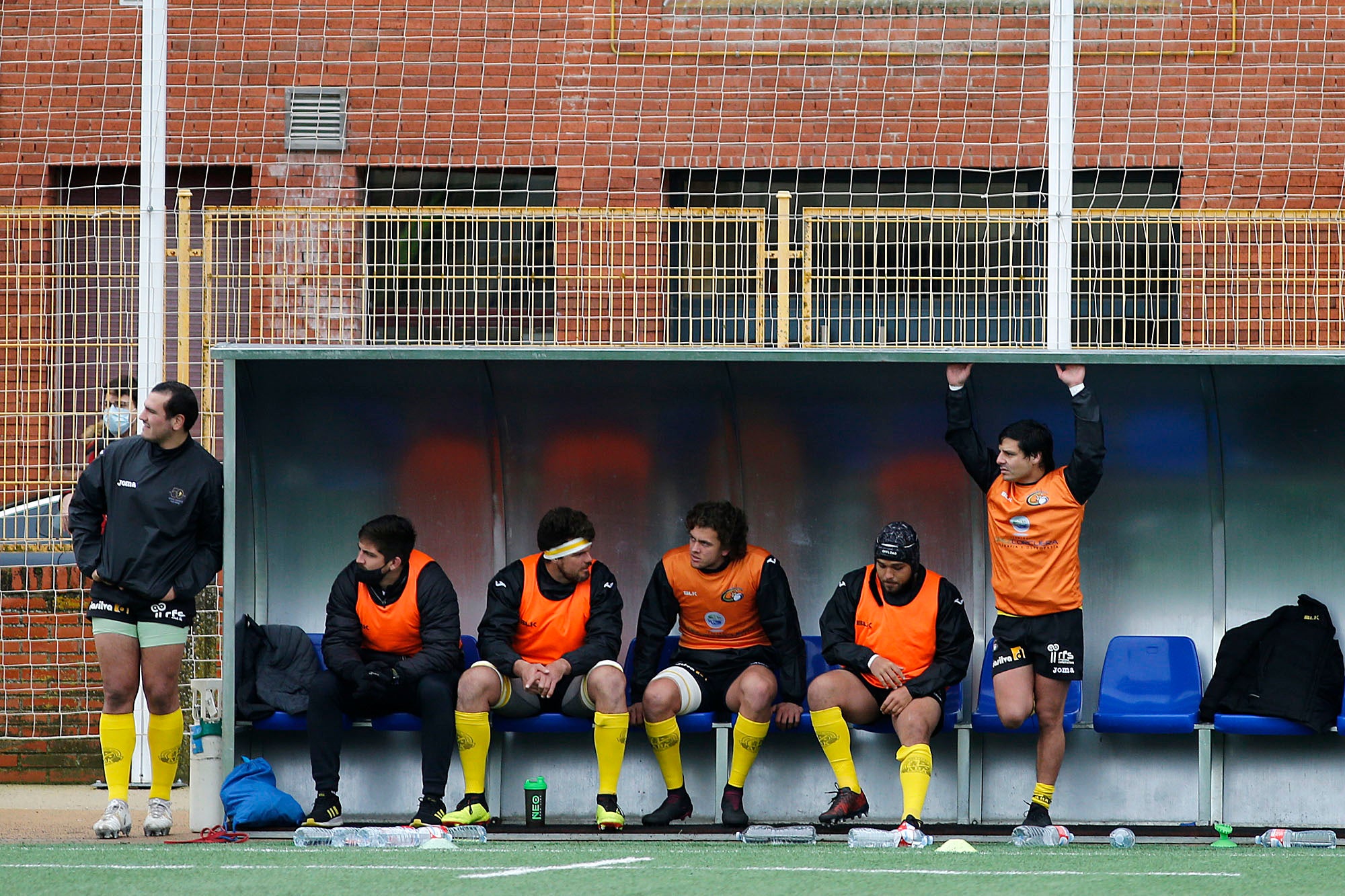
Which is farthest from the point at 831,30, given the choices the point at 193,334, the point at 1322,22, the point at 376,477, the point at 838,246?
the point at 376,477

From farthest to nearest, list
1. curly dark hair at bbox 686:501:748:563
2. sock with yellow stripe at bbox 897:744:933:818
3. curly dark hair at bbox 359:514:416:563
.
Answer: curly dark hair at bbox 686:501:748:563 → curly dark hair at bbox 359:514:416:563 → sock with yellow stripe at bbox 897:744:933:818

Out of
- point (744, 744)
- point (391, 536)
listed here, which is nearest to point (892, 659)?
point (744, 744)

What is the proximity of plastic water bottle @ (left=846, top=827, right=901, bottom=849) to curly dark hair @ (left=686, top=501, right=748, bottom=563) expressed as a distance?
133 centimetres

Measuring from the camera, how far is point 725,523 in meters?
6.84

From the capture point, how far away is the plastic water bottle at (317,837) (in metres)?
6.05

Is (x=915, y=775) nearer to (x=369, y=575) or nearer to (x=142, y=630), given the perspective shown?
(x=369, y=575)

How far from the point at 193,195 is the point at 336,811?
7.07 meters

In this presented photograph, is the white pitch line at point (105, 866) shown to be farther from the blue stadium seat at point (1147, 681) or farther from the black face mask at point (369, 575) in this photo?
the blue stadium seat at point (1147, 681)

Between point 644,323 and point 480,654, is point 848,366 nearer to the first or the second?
point 480,654

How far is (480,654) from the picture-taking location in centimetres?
679

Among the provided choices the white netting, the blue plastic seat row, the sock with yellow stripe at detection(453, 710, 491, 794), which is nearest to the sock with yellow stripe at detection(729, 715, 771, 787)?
the blue plastic seat row

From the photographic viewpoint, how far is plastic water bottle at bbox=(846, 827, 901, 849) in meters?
5.97

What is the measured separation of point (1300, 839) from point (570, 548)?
2.91 meters

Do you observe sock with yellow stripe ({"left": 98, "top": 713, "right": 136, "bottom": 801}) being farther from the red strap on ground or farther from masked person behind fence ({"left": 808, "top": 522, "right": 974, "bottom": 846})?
masked person behind fence ({"left": 808, "top": 522, "right": 974, "bottom": 846})
